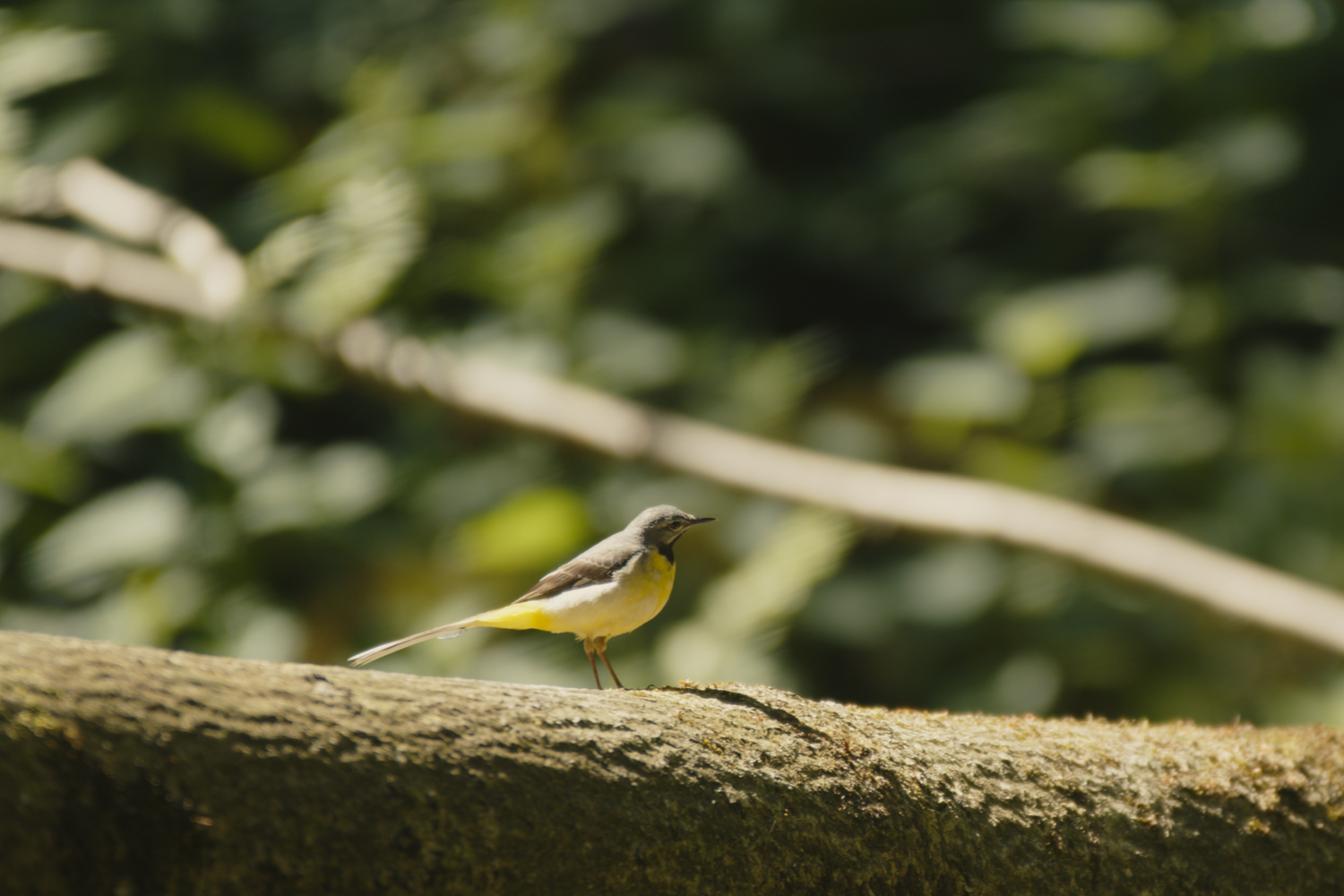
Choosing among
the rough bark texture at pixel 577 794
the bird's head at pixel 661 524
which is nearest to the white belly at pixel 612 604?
the bird's head at pixel 661 524

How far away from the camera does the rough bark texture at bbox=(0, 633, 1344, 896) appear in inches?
37.3

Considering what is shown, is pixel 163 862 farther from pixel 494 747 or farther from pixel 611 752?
pixel 611 752

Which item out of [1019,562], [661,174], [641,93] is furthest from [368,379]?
[1019,562]

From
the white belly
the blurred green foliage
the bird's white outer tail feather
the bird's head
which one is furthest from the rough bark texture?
the blurred green foliage

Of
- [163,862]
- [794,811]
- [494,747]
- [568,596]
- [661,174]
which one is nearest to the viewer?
[163,862]

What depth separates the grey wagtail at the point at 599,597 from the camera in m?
2.05

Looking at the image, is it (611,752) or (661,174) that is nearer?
(611,752)

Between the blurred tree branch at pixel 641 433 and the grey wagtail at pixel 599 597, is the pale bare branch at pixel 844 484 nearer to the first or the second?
the blurred tree branch at pixel 641 433

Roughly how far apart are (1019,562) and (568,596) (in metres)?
2.87

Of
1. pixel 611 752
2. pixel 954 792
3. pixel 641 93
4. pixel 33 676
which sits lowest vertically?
pixel 954 792

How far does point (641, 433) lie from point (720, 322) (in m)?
1.04

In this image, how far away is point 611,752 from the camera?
4.08 feet

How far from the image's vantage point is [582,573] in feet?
7.13

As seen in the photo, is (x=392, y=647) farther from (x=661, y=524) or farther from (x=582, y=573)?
(x=661, y=524)
